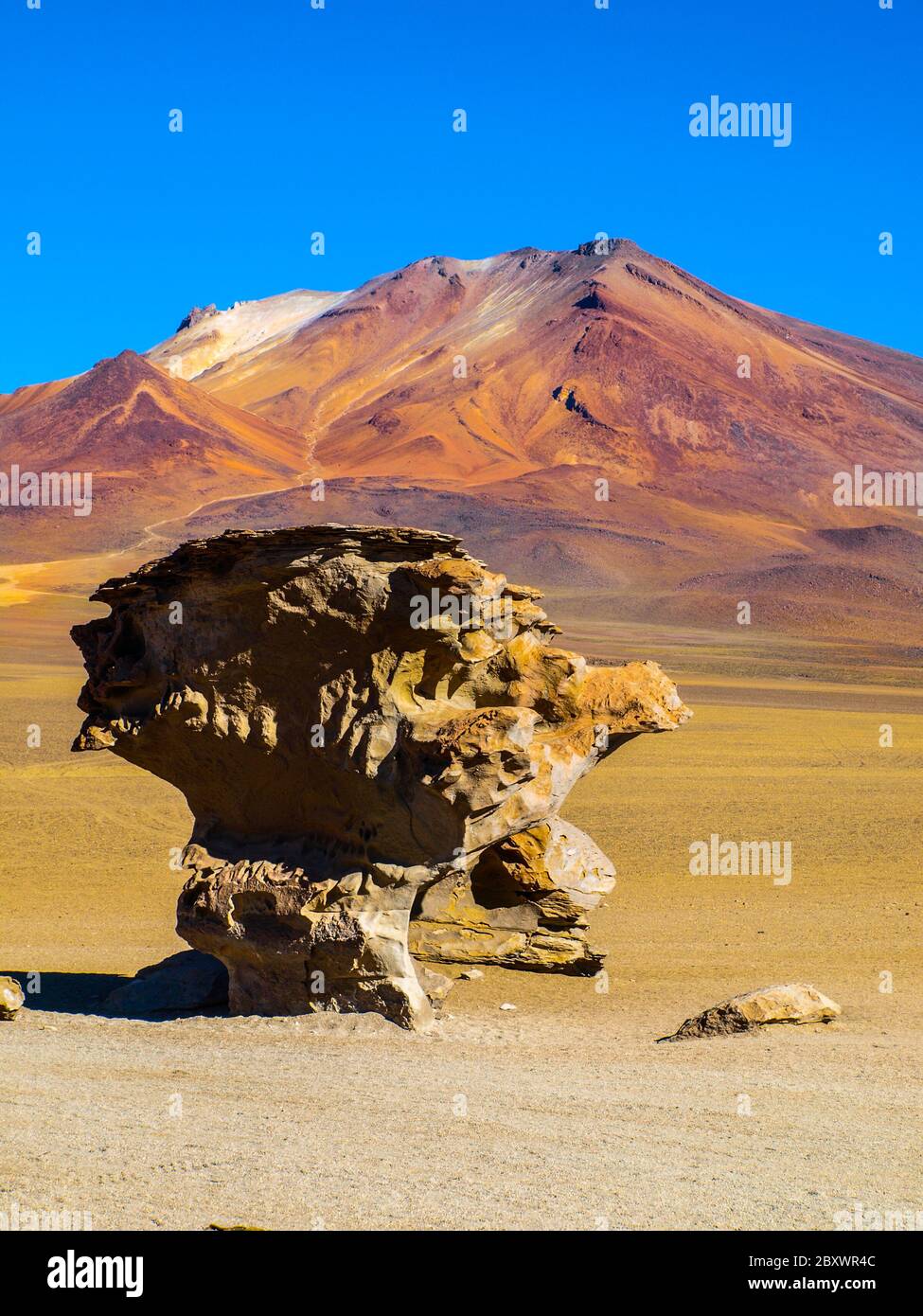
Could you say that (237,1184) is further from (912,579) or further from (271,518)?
(271,518)

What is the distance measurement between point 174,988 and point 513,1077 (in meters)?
4.07

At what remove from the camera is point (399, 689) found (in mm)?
10562

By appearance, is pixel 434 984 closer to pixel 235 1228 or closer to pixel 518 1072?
pixel 518 1072

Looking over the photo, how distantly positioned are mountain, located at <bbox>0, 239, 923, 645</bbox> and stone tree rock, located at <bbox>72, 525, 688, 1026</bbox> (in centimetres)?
5621

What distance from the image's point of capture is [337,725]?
10.6m

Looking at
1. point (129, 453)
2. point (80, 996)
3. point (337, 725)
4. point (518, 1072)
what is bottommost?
point (518, 1072)

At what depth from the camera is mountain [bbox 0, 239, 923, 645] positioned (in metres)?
84.8

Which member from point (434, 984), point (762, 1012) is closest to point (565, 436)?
point (434, 984)

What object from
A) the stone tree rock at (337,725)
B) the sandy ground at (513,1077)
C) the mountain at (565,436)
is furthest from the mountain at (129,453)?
the stone tree rock at (337,725)

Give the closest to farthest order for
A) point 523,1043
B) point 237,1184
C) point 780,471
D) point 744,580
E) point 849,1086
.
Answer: point 237,1184
point 849,1086
point 523,1043
point 744,580
point 780,471

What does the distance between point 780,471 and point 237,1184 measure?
114361mm

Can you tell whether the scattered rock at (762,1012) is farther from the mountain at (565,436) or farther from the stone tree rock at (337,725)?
the mountain at (565,436)

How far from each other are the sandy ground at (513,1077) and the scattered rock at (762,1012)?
9.1 inches
